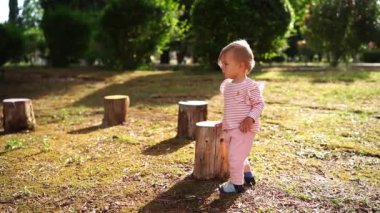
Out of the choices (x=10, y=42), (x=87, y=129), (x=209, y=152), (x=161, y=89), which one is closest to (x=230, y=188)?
(x=209, y=152)

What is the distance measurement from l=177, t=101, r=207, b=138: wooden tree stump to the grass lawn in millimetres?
193

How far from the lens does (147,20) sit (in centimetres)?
1777

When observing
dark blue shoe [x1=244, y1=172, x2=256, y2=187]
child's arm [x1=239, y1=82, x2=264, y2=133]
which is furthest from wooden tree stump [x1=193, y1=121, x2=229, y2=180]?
child's arm [x1=239, y1=82, x2=264, y2=133]

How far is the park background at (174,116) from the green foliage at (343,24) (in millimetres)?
51

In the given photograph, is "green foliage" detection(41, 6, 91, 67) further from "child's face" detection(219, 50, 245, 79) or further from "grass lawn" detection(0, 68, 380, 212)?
"child's face" detection(219, 50, 245, 79)

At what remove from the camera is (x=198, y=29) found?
16016 mm

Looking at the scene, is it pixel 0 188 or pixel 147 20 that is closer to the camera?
pixel 0 188

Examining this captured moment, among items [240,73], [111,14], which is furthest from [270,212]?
[111,14]

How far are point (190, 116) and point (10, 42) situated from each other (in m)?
11.1

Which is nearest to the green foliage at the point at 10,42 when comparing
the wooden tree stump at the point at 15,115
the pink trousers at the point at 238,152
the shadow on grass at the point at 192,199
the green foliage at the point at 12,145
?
the wooden tree stump at the point at 15,115

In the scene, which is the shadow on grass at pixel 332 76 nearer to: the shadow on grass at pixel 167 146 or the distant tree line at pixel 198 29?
the distant tree line at pixel 198 29

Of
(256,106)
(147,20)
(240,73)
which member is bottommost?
(256,106)

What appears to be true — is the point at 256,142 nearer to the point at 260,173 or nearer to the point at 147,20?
the point at 260,173

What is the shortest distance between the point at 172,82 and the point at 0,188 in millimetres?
9312
